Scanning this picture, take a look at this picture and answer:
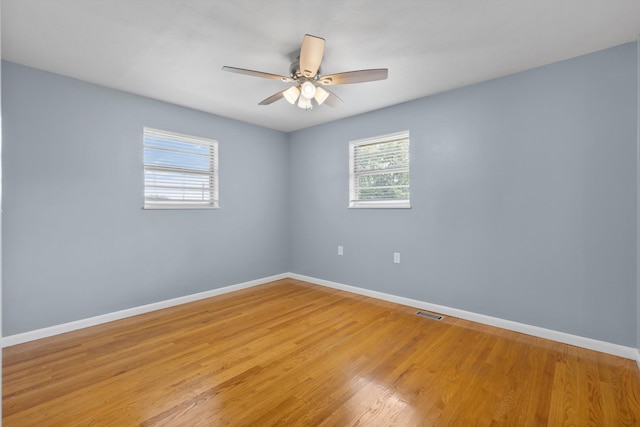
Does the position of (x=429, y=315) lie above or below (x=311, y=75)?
below

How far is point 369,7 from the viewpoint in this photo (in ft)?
7.29

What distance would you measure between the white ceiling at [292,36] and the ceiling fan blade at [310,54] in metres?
0.19

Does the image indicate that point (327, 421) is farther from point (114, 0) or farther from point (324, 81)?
point (114, 0)

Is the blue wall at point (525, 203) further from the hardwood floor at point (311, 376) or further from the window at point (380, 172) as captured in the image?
the hardwood floor at point (311, 376)

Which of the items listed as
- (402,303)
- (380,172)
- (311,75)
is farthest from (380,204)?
(311,75)

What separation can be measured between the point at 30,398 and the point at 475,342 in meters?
3.34

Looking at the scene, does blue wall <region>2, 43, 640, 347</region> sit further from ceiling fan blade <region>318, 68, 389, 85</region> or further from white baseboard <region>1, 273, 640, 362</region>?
ceiling fan blade <region>318, 68, 389, 85</region>

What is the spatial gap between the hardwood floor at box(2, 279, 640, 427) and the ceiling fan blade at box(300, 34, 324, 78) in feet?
7.50

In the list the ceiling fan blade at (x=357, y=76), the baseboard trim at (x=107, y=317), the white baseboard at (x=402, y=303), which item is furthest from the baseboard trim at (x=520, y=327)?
the ceiling fan blade at (x=357, y=76)

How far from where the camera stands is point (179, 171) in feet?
13.2

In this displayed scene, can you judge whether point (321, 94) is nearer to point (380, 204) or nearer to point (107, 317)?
point (380, 204)

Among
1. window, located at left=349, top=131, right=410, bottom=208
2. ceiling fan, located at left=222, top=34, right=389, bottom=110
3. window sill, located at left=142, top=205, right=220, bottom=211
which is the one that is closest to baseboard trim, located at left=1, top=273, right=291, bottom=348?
window sill, located at left=142, top=205, right=220, bottom=211

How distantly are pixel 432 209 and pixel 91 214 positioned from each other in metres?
3.58

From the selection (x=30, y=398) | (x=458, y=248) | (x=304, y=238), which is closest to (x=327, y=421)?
(x=30, y=398)
